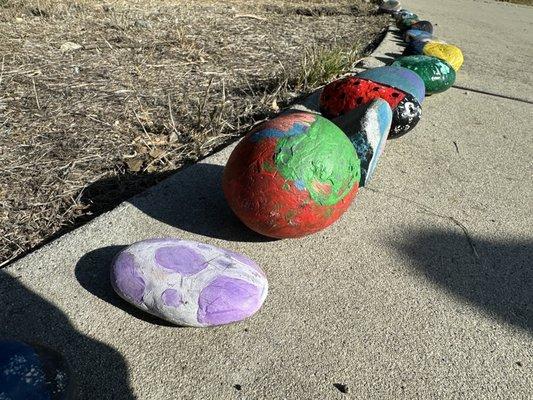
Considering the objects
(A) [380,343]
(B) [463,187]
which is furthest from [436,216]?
(A) [380,343]

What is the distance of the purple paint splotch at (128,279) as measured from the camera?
85.4 inches

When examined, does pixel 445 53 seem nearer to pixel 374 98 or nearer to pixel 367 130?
pixel 374 98

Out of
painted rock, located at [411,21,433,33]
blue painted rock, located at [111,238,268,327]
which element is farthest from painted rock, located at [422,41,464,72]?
blue painted rock, located at [111,238,268,327]

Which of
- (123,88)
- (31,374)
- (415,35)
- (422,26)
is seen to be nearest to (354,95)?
(123,88)

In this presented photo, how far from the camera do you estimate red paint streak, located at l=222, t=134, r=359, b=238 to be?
247 centimetres

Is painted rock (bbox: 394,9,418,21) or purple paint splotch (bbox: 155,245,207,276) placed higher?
purple paint splotch (bbox: 155,245,207,276)

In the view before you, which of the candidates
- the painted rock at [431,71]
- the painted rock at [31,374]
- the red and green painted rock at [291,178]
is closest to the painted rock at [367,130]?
the red and green painted rock at [291,178]

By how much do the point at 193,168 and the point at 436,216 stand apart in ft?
4.72

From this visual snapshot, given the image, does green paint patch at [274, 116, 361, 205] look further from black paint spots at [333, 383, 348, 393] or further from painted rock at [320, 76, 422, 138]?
painted rock at [320, 76, 422, 138]

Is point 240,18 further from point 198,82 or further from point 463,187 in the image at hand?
point 463,187

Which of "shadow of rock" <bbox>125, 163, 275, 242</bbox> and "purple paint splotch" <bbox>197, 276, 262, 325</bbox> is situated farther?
"shadow of rock" <bbox>125, 163, 275, 242</bbox>

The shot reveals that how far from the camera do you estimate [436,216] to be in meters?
3.08

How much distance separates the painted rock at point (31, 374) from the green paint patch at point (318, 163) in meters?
1.24

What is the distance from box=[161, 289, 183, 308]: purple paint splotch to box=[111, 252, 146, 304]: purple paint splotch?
0.10 metres
